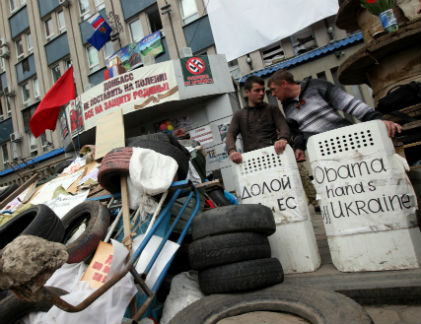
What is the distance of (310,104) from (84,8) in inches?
665

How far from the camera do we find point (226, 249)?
6.64ft

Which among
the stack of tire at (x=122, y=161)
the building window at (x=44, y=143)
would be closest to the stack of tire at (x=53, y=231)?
the stack of tire at (x=122, y=161)

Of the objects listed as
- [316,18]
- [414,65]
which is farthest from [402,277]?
[316,18]

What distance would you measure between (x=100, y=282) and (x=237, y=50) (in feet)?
22.3

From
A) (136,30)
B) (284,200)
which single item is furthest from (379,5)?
(136,30)

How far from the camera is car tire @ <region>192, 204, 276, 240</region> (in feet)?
6.91

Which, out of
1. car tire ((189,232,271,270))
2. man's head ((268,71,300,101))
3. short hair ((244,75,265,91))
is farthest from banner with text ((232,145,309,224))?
short hair ((244,75,265,91))

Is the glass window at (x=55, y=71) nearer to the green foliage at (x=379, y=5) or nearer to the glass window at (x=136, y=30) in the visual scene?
the glass window at (x=136, y=30)

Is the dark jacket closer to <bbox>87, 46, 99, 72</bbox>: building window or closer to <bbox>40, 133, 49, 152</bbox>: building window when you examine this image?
<bbox>87, 46, 99, 72</bbox>: building window

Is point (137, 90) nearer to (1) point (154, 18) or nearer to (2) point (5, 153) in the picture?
(1) point (154, 18)

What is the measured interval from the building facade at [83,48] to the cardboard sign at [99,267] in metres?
9.41

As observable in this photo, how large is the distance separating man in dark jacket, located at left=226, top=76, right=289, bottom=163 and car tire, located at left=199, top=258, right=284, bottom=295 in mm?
1443

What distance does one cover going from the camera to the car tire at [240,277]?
6.38 ft

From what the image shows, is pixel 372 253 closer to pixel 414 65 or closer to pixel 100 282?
pixel 100 282
